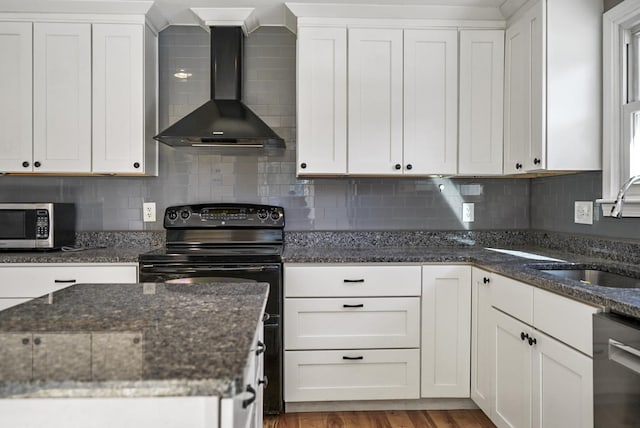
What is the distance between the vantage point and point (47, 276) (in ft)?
8.07

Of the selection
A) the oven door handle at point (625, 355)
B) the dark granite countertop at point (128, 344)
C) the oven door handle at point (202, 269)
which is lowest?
the oven door handle at point (625, 355)

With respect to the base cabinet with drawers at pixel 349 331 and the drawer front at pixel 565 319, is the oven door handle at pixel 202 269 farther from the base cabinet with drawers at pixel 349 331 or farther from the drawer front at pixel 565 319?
the drawer front at pixel 565 319

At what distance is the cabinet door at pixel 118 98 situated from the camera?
273 centimetres

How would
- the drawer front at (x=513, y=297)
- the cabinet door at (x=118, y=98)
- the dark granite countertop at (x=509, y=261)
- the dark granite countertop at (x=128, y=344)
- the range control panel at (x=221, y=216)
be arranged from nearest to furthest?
the dark granite countertop at (x=128, y=344)
the dark granite countertop at (x=509, y=261)
the drawer front at (x=513, y=297)
the cabinet door at (x=118, y=98)
the range control panel at (x=221, y=216)

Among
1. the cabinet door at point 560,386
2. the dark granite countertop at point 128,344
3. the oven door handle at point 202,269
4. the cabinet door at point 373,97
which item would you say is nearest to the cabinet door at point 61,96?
the oven door handle at point 202,269

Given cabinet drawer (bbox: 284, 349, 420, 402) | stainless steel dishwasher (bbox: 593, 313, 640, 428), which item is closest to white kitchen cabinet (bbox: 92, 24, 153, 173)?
cabinet drawer (bbox: 284, 349, 420, 402)

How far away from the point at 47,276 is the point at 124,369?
6.77ft

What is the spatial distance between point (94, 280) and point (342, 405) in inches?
60.3

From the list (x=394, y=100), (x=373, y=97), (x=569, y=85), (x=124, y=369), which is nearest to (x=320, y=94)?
(x=373, y=97)

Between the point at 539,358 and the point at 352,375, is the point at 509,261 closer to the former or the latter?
the point at 539,358

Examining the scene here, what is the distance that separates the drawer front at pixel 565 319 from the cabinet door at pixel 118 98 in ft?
7.39

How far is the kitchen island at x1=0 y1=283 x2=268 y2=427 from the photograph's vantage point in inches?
27.7

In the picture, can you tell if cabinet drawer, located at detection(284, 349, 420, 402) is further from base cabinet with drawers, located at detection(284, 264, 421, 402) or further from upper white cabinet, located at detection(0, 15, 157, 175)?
upper white cabinet, located at detection(0, 15, 157, 175)

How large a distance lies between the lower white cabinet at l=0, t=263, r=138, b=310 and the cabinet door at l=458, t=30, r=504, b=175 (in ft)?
6.76
